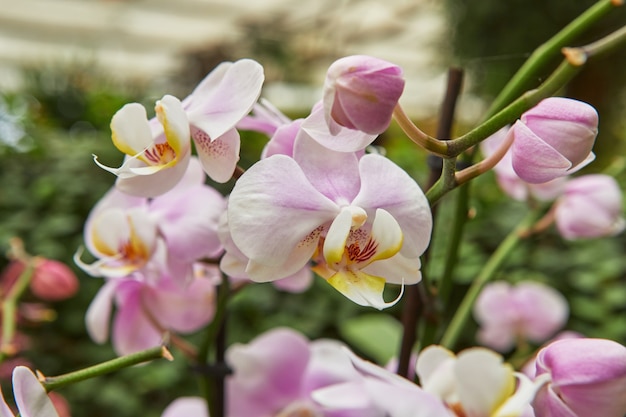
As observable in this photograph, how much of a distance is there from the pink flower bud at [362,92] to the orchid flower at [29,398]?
0.33ft

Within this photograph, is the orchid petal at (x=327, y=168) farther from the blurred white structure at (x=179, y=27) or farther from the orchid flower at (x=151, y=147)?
the blurred white structure at (x=179, y=27)

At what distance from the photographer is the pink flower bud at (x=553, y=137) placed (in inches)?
6.9

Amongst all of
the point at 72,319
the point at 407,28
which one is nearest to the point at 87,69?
the point at 72,319

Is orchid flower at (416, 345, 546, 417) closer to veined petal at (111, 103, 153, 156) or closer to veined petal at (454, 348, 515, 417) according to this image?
veined petal at (454, 348, 515, 417)

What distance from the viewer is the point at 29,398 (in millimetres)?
179

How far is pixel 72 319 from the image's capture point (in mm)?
1157

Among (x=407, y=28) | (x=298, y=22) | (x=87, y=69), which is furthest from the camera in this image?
(x=407, y=28)

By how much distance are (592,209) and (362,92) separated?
9.0 inches

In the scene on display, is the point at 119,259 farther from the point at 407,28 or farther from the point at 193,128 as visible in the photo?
the point at 407,28

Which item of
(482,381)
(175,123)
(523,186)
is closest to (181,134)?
(175,123)

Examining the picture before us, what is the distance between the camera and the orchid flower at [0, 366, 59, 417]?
176mm

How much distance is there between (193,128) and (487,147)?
0.18 meters

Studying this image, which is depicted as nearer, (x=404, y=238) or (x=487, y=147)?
(x=404, y=238)

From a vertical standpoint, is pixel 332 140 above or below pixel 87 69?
above
